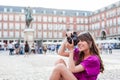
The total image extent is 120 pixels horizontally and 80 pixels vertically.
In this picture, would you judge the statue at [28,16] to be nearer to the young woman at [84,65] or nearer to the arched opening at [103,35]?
the young woman at [84,65]

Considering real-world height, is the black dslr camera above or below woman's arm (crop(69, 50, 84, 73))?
above

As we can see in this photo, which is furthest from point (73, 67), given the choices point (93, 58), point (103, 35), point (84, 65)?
point (103, 35)

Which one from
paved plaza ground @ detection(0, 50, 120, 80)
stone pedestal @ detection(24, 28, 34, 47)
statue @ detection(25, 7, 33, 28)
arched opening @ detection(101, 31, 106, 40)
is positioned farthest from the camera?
arched opening @ detection(101, 31, 106, 40)

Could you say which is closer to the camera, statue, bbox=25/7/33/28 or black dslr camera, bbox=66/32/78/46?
black dslr camera, bbox=66/32/78/46

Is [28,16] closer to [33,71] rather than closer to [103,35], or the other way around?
[33,71]

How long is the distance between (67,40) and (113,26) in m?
68.7

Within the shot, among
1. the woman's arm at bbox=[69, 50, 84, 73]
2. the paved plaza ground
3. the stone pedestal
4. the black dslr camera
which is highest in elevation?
the stone pedestal

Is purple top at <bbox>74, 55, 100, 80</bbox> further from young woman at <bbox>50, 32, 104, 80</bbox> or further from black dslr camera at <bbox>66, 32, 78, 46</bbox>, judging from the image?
black dslr camera at <bbox>66, 32, 78, 46</bbox>

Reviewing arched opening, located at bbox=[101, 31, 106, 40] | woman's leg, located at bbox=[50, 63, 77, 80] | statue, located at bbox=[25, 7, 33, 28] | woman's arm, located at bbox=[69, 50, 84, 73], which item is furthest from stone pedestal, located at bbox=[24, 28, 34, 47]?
arched opening, located at bbox=[101, 31, 106, 40]

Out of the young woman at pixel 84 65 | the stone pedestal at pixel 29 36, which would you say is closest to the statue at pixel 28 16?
the stone pedestal at pixel 29 36

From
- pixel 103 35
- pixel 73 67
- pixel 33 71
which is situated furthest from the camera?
pixel 103 35

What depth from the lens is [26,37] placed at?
31.7m

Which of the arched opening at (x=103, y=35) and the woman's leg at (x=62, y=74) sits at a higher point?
the arched opening at (x=103, y=35)

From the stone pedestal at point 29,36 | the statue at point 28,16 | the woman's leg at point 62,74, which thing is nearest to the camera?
the woman's leg at point 62,74
